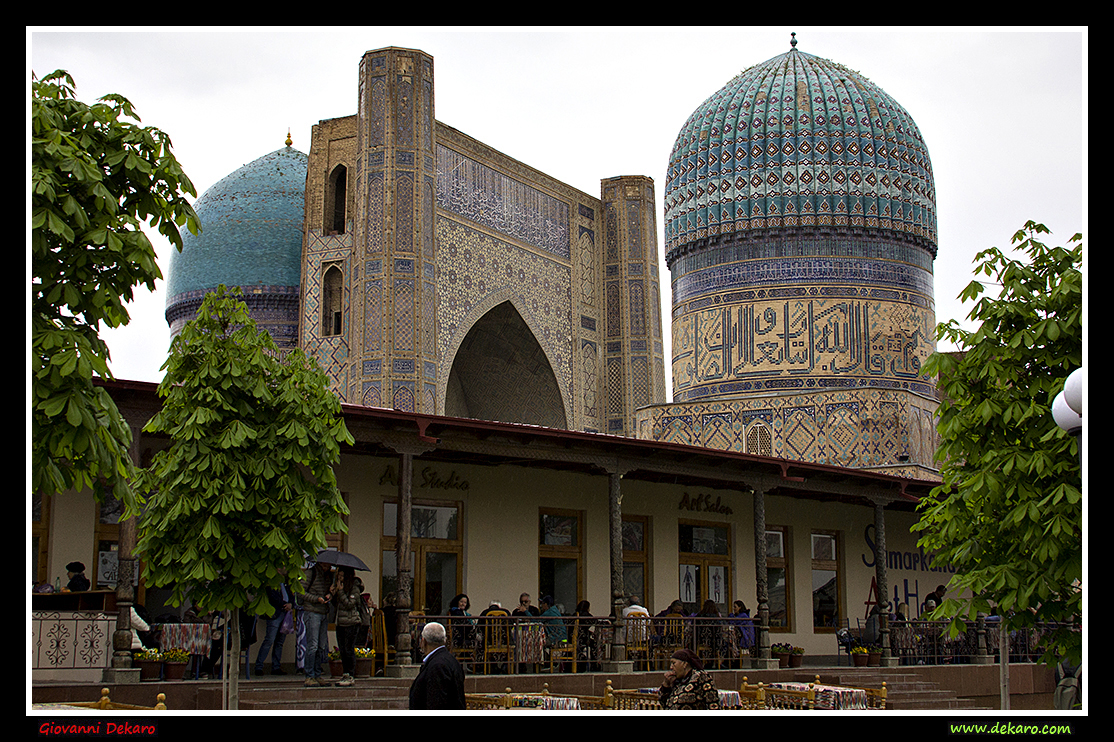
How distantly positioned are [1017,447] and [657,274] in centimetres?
1851

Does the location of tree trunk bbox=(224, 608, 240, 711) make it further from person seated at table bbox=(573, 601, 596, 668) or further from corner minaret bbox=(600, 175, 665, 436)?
corner minaret bbox=(600, 175, 665, 436)

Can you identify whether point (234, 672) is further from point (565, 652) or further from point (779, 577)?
point (779, 577)

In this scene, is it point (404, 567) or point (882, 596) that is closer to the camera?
point (404, 567)

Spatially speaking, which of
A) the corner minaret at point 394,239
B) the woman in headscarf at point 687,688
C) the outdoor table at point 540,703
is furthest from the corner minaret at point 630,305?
the woman in headscarf at point 687,688

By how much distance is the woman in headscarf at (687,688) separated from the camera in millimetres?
7980

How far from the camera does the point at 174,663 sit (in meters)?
11.2

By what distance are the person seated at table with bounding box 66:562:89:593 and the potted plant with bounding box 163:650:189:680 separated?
105 cm

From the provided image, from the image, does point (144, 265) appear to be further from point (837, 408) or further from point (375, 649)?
point (837, 408)

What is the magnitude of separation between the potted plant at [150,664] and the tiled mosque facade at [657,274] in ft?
32.9

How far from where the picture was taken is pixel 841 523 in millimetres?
21422

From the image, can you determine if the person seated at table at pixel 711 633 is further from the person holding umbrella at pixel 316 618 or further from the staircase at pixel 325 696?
the person holding umbrella at pixel 316 618

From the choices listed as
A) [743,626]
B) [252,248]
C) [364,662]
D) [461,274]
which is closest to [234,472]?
[364,662]

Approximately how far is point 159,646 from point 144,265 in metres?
5.93
